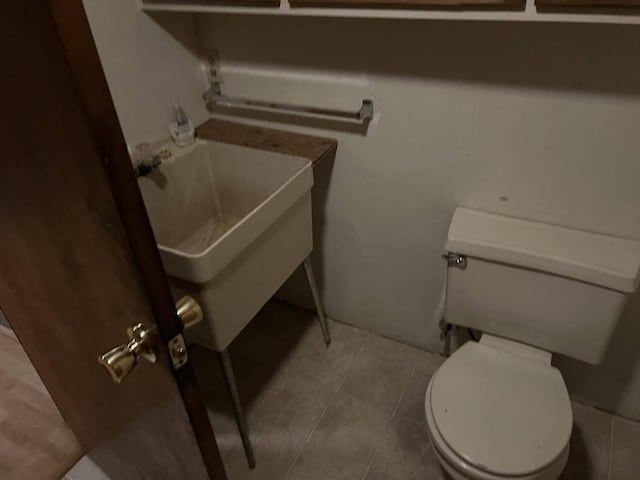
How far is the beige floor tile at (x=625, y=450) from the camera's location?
4.73 ft

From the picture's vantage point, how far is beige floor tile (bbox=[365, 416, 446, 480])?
1.48 meters

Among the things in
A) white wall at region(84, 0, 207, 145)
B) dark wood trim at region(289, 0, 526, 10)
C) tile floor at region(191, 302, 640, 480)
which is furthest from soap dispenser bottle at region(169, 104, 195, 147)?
tile floor at region(191, 302, 640, 480)

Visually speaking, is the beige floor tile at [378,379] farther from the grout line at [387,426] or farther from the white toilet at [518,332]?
→ the white toilet at [518,332]

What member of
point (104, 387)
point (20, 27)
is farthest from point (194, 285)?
point (20, 27)

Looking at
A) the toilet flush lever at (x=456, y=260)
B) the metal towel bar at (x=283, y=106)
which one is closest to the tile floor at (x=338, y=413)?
the toilet flush lever at (x=456, y=260)

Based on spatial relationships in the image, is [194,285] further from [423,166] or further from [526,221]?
[526,221]

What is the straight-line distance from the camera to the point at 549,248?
1228 mm

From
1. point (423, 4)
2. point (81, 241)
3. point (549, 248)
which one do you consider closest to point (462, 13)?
point (423, 4)

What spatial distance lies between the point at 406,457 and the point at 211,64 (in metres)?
1.50

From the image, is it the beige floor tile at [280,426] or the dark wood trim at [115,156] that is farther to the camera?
the beige floor tile at [280,426]

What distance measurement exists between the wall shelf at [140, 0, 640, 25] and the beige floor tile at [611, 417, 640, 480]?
4.32 ft

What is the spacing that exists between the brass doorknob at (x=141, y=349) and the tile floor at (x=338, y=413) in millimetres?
1038

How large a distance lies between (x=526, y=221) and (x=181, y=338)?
108cm

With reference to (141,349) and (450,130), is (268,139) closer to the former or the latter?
(450,130)
